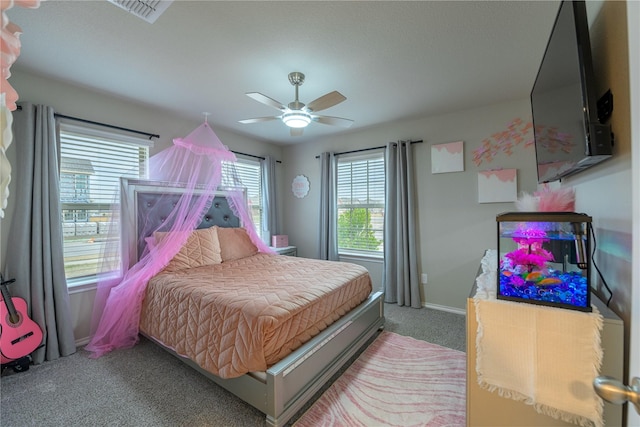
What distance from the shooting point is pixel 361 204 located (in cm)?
409

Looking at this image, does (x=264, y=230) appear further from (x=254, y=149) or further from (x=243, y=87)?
(x=243, y=87)

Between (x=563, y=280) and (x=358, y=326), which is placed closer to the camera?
(x=563, y=280)

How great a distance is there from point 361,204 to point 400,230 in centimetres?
80

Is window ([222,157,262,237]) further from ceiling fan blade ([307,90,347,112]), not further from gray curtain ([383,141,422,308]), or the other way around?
ceiling fan blade ([307,90,347,112])

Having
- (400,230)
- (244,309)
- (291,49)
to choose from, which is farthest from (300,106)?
(400,230)

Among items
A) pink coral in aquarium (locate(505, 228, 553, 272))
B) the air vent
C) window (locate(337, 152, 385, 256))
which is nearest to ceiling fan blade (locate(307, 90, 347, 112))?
the air vent

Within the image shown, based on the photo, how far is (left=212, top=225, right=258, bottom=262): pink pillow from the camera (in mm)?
3214

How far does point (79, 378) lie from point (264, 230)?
2.77 metres

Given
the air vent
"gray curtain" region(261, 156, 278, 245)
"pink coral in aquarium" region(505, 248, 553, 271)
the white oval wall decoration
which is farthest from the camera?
the white oval wall decoration

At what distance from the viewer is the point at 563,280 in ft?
3.21

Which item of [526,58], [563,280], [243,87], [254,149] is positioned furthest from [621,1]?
[254,149]

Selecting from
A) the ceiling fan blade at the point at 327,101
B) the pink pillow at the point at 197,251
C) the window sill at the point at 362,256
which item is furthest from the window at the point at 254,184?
the ceiling fan blade at the point at 327,101

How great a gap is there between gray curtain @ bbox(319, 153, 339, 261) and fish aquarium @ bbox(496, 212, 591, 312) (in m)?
3.07

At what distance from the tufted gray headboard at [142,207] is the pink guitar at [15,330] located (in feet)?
2.67
